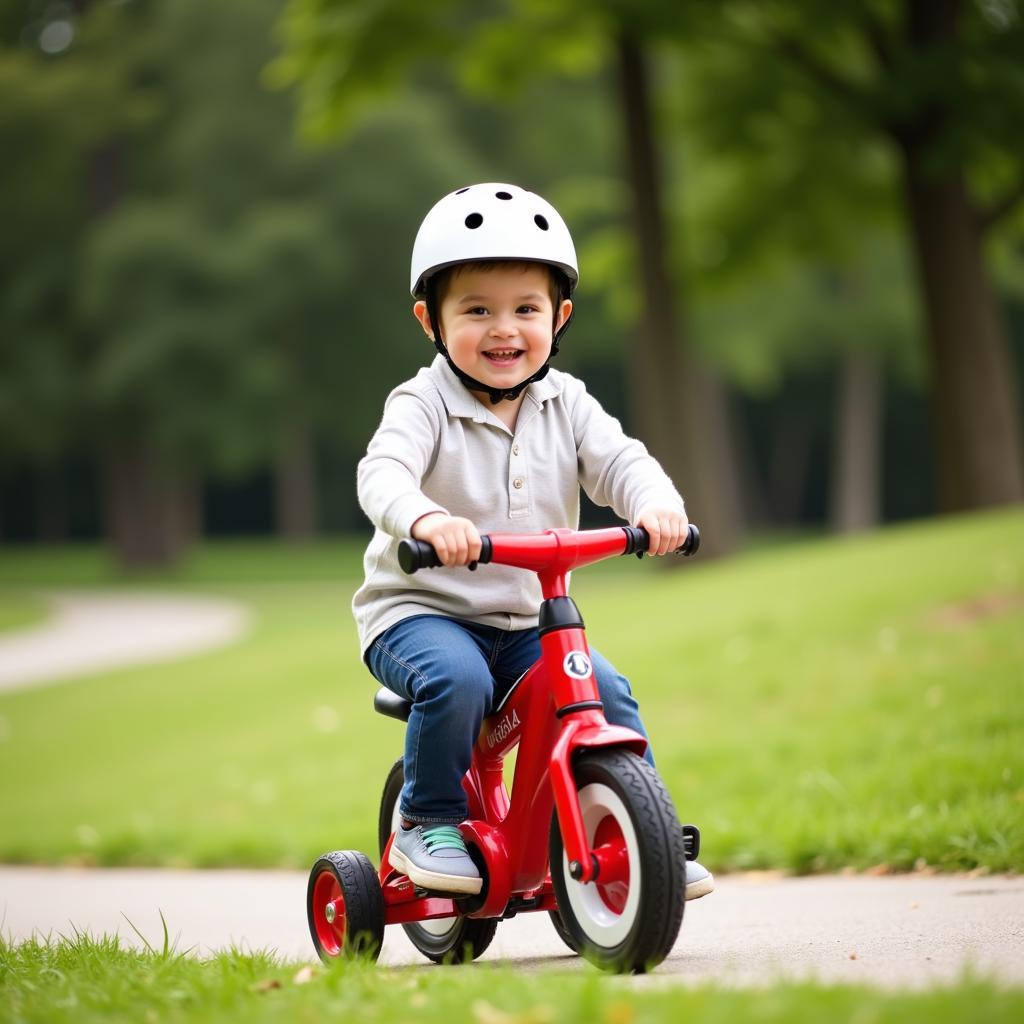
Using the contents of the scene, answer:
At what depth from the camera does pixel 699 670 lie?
10039 millimetres

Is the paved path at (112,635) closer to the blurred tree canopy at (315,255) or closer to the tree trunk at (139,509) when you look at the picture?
the blurred tree canopy at (315,255)

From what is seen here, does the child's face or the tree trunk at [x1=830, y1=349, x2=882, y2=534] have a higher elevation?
the tree trunk at [x1=830, y1=349, x2=882, y2=534]

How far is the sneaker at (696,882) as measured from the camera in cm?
361

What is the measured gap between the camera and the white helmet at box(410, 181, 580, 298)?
3820 mm

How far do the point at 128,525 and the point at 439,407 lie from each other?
3460 cm

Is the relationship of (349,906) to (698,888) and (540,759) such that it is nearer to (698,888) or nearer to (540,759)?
(540,759)

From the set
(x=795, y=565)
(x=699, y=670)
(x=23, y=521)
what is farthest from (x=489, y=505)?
(x=23, y=521)

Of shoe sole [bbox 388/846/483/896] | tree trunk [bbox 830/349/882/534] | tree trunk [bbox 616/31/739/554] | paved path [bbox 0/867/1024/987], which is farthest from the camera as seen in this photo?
tree trunk [bbox 830/349/882/534]

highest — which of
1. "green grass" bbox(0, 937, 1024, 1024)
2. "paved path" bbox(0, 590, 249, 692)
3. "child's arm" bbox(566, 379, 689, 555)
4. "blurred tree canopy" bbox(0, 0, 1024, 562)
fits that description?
"blurred tree canopy" bbox(0, 0, 1024, 562)

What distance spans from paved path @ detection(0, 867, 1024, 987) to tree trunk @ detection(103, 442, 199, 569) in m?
30.7

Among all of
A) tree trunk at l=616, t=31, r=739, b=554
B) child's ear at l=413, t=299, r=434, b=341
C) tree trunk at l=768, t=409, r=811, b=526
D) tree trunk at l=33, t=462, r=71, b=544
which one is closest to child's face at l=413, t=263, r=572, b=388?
child's ear at l=413, t=299, r=434, b=341

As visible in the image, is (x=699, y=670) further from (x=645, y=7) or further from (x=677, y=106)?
(x=677, y=106)

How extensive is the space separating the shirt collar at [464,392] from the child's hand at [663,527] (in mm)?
521

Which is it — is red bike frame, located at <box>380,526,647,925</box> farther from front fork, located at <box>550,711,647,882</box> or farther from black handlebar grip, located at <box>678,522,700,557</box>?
black handlebar grip, located at <box>678,522,700,557</box>
